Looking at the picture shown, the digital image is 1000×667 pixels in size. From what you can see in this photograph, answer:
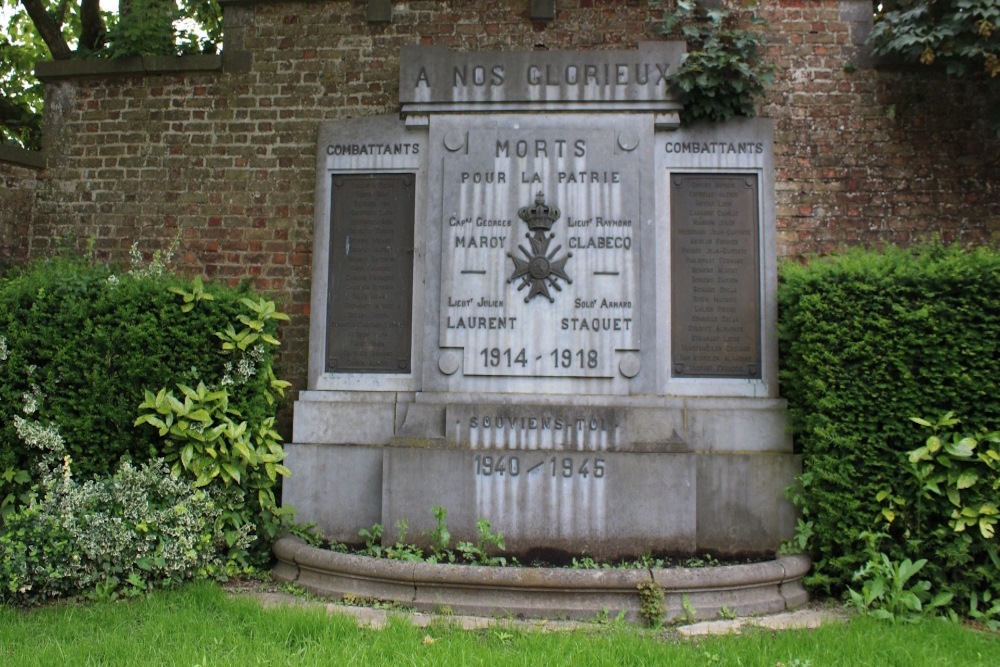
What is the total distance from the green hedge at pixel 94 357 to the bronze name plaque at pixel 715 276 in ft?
10.9

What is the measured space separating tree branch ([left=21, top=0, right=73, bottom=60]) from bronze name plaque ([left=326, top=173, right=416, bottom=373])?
4.12 m

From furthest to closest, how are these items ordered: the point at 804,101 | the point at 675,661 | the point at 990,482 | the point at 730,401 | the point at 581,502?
the point at 804,101 < the point at 730,401 < the point at 581,502 < the point at 990,482 < the point at 675,661

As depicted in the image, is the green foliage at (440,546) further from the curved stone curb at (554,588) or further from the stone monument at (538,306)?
the curved stone curb at (554,588)

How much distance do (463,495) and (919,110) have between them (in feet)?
16.1

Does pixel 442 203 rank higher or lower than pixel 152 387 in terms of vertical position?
higher

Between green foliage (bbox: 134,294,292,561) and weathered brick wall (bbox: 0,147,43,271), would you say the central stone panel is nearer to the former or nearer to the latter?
green foliage (bbox: 134,294,292,561)

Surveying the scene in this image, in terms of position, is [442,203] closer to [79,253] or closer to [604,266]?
[604,266]

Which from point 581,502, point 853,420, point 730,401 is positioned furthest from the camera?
point 730,401

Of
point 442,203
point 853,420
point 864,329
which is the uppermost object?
point 442,203

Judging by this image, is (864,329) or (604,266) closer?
(864,329)

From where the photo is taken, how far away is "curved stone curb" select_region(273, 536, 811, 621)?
4195 millimetres

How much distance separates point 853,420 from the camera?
185 inches

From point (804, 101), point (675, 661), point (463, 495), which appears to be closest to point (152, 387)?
point (463, 495)

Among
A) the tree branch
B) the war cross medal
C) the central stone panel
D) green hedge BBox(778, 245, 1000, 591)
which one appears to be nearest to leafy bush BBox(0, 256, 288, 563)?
the central stone panel
